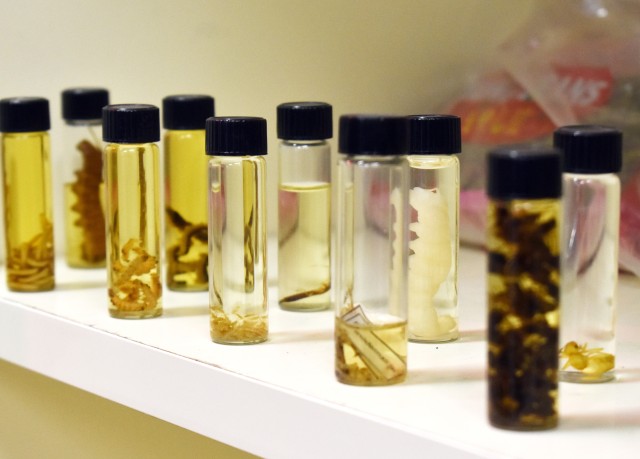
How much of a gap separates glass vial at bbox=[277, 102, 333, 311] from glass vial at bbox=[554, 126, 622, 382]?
0.22m

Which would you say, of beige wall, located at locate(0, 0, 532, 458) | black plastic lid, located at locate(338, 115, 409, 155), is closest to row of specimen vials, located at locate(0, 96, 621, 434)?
black plastic lid, located at locate(338, 115, 409, 155)

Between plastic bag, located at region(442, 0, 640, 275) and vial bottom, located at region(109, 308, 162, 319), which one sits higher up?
plastic bag, located at region(442, 0, 640, 275)

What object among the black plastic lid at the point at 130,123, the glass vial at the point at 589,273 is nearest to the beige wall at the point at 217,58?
the black plastic lid at the point at 130,123

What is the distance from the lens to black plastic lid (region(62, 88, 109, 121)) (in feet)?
2.98

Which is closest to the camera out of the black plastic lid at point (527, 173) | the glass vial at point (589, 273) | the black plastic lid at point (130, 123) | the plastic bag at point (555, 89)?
the black plastic lid at point (527, 173)

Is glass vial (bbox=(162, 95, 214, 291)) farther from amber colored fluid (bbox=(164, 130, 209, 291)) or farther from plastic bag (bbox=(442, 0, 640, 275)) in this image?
plastic bag (bbox=(442, 0, 640, 275))

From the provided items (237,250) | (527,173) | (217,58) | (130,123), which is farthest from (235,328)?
(217,58)

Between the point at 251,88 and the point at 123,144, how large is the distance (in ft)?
1.03

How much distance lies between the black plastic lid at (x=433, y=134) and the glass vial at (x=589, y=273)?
85 millimetres

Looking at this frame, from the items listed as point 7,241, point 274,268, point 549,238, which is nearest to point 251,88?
point 274,268

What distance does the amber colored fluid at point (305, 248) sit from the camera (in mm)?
785

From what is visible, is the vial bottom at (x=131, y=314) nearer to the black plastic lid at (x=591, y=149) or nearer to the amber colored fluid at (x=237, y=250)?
the amber colored fluid at (x=237, y=250)

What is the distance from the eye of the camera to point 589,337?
0.61 meters

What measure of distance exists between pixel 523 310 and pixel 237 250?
0.77ft
